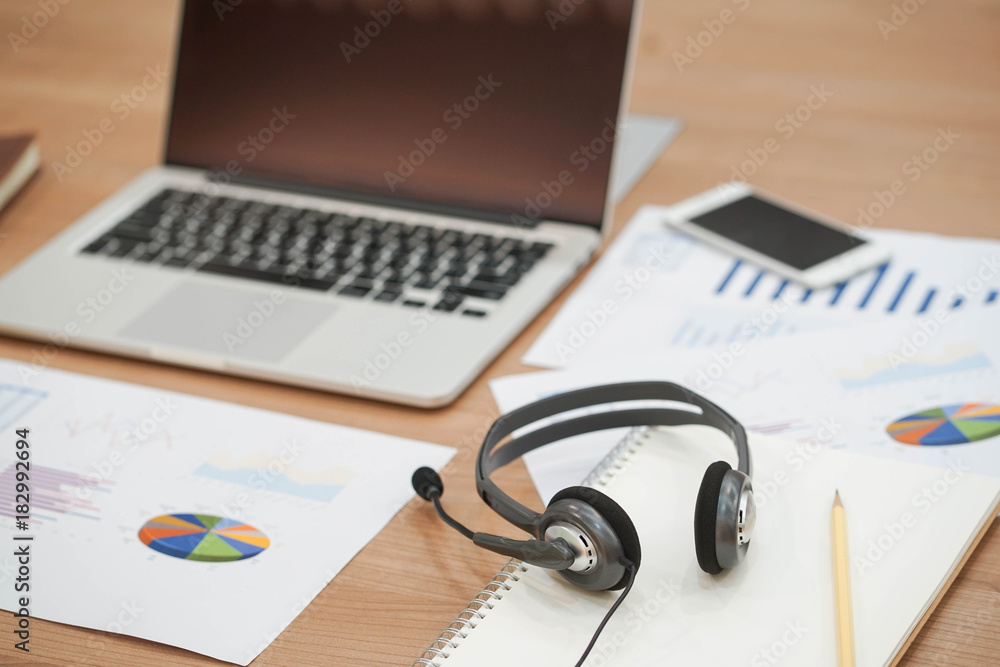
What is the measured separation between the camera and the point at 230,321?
84cm

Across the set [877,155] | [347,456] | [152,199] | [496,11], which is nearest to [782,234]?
[877,155]

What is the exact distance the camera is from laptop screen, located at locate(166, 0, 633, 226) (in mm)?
927

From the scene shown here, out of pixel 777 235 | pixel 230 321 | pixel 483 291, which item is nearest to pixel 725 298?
pixel 777 235

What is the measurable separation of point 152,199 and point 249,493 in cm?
47

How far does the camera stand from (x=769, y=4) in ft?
4.89

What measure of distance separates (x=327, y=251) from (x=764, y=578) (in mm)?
523

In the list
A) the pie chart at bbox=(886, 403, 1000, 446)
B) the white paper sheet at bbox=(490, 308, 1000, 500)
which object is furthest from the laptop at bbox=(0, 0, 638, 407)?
the pie chart at bbox=(886, 403, 1000, 446)

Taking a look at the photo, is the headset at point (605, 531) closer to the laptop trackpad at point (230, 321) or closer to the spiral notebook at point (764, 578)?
the spiral notebook at point (764, 578)

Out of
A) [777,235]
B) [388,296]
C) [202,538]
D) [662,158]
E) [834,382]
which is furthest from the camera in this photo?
[662,158]

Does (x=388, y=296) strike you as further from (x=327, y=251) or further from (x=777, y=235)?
(x=777, y=235)

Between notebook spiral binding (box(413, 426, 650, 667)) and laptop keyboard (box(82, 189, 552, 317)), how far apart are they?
0.74ft

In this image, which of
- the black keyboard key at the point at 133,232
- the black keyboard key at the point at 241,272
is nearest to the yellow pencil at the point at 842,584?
the black keyboard key at the point at 241,272

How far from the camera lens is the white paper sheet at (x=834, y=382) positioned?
2.26 feet

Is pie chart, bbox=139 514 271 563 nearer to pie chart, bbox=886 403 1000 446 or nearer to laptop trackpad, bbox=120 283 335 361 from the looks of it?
laptop trackpad, bbox=120 283 335 361
